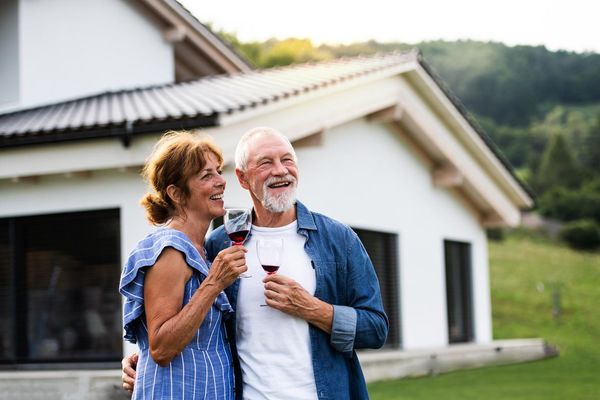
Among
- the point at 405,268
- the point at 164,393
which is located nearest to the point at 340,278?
the point at 164,393

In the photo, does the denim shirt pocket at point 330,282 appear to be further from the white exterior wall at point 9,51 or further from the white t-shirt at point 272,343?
the white exterior wall at point 9,51

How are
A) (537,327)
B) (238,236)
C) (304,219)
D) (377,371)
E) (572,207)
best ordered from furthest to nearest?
(572,207) → (537,327) → (377,371) → (304,219) → (238,236)

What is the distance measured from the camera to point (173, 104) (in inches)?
449

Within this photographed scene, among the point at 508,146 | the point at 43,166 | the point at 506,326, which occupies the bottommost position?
the point at 506,326

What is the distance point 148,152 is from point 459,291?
28.5ft

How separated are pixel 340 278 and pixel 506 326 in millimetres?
22840

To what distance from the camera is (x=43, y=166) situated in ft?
36.2

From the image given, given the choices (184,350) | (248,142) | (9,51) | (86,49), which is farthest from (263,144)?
(86,49)

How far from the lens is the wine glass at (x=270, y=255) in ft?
12.6

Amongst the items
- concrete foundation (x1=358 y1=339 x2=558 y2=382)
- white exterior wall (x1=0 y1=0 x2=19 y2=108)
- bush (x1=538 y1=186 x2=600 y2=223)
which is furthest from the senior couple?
bush (x1=538 y1=186 x2=600 y2=223)

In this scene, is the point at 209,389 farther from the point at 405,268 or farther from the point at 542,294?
the point at 542,294

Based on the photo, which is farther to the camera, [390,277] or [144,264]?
[390,277]

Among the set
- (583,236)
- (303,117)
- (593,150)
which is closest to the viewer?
(303,117)

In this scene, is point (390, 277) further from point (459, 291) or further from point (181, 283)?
point (181, 283)
